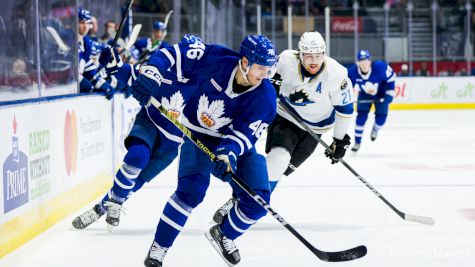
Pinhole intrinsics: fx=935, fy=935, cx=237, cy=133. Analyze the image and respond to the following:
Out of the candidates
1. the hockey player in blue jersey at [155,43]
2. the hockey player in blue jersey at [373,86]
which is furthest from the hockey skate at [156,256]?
the hockey player in blue jersey at [373,86]

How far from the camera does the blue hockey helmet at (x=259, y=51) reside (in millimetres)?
3385

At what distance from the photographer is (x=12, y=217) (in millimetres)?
3963

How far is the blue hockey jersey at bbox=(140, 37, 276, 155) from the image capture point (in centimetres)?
349

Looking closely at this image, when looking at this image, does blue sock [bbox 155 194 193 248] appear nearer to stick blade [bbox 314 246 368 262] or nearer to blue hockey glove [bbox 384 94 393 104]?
stick blade [bbox 314 246 368 262]

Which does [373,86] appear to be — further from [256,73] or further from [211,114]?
[256,73]

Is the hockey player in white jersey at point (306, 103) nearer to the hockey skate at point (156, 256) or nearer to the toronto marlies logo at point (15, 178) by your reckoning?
the toronto marlies logo at point (15, 178)

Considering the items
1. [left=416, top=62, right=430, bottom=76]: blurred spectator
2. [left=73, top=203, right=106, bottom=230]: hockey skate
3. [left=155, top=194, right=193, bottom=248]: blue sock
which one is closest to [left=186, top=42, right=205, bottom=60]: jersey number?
[left=155, top=194, right=193, bottom=248]: blue sock

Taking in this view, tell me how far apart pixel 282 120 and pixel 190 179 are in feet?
5.57

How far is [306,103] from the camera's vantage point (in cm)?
505

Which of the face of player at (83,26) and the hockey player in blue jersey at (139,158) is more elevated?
the face of player at (83,26)

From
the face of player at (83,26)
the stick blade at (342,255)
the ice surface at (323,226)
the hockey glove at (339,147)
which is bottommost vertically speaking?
the ice surface at (323,226)

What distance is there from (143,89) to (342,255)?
3.27ft

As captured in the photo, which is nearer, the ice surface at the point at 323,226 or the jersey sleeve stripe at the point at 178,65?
the jersey sleeve stripe at the point at 178,65

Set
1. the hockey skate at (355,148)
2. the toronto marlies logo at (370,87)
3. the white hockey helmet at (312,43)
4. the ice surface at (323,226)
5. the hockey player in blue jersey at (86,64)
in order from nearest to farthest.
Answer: the ice surface at (323,226) → the white hockey helmet at (312,43) → the hockey player in blue jersey at (86,64) → the hockey skate at (355,148) → the toronto marlies logo at (370,87)
